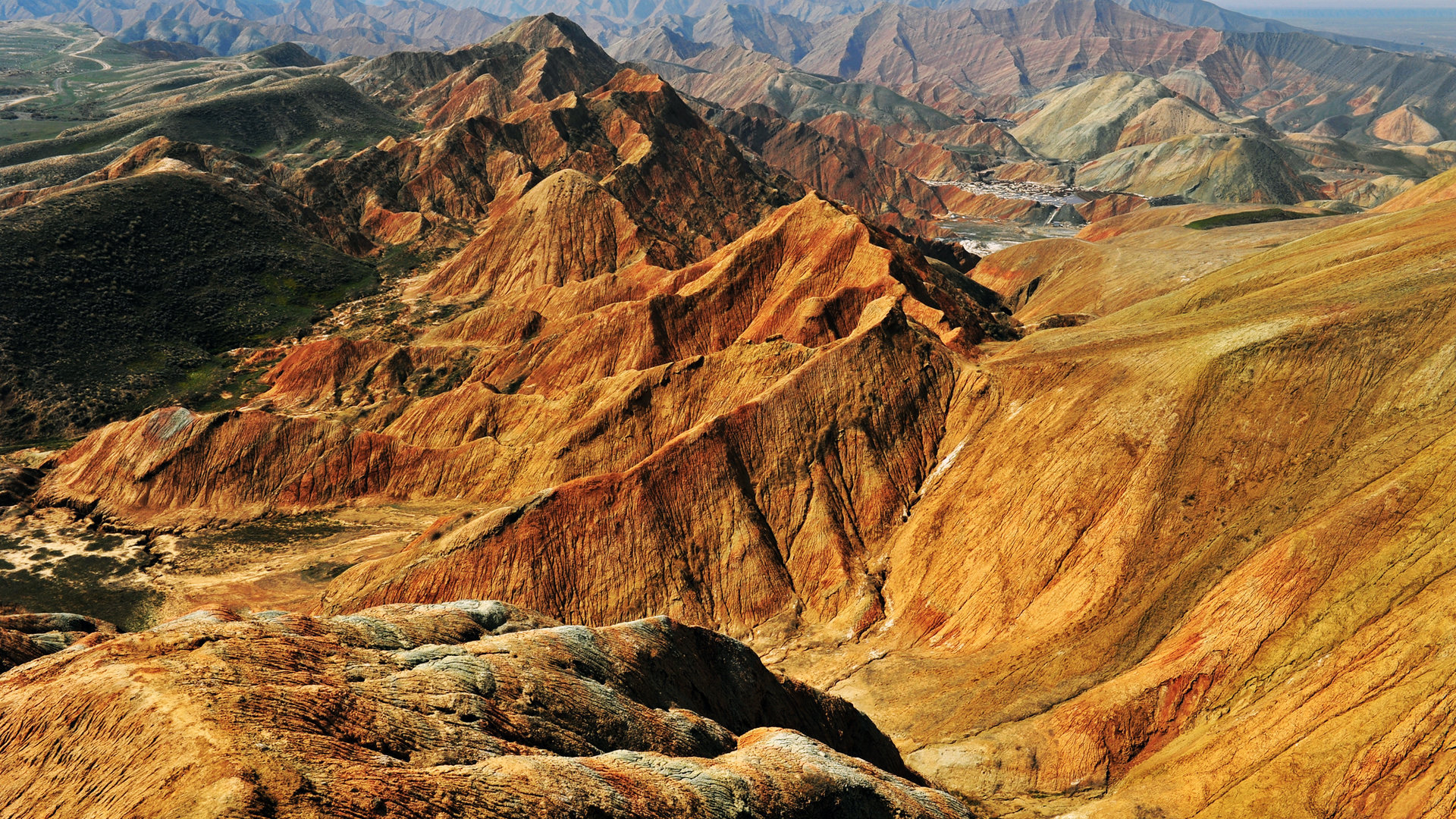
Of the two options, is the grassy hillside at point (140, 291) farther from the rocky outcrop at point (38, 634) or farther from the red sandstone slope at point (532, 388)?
the rocky outcrop at point (38, 634)

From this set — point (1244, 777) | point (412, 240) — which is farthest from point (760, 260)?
point (412, 240)

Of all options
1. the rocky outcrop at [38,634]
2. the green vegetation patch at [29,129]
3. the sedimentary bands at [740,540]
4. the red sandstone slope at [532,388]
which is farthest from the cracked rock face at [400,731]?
the green vegetation patch at [29,129]

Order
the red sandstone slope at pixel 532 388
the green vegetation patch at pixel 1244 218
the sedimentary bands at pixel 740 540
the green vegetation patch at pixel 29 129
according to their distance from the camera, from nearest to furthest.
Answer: the sedimentary bands at pixel 740 540, the red sandstone slope at pixel 532 388, the green vegetation patch at pixel 1244 218, the green vegetation patch at pixel 29 129

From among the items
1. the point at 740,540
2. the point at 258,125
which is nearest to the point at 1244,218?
the point at 740,540

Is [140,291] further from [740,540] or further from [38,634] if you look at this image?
[740,540]

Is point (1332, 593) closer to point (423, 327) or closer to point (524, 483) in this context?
point (524, 483)
